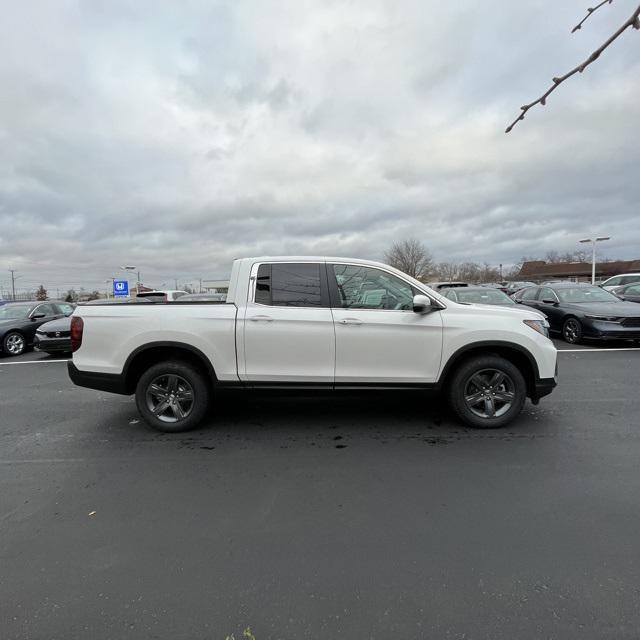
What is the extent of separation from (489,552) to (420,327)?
88.5 inches

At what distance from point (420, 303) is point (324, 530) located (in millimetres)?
2379

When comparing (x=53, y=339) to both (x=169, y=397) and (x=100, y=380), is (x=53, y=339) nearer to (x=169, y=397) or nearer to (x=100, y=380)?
(x=100, y=380)

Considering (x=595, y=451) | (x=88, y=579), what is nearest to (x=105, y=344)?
(x=88, y=579)

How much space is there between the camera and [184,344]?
4.12 metres

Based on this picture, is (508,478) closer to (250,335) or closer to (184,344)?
(250,335)

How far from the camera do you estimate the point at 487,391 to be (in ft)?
14.0

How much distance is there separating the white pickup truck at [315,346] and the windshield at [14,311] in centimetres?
904

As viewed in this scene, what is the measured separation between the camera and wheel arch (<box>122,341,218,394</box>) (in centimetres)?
414

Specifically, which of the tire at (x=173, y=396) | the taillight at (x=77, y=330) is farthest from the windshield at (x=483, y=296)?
the taillight at (x=77, y=330)

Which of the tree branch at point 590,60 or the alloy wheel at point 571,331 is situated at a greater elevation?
the tree branch at point 590,60

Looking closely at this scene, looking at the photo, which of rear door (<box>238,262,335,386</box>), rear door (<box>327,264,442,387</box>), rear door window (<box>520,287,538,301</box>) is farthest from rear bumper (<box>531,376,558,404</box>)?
rear door window (<box>520,287,538,301</box>)

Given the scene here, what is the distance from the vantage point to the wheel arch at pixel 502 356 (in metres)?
4.15

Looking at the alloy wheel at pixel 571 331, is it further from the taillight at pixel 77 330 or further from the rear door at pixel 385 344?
the taillight at pixel 77 330

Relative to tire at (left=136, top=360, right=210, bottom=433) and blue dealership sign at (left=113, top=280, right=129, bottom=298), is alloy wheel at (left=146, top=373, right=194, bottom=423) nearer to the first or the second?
tire at (left=136, top=360, right=210, bottom=433)
